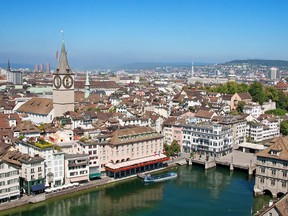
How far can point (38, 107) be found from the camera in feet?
189

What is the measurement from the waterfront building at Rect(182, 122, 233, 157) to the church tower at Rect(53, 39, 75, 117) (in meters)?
16.7

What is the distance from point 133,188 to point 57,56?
27650 millimetres

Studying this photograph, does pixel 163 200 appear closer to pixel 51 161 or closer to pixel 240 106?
pixel 51 161

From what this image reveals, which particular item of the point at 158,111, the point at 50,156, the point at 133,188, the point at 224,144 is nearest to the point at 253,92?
the point at 158,111

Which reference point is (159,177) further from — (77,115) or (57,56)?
(57,56)

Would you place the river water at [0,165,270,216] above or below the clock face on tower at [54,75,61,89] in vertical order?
below

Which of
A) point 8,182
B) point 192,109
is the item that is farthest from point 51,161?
point 192,109

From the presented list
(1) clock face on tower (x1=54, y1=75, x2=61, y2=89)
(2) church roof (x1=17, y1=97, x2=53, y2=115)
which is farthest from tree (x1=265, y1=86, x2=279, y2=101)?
(2) church roof (x1=17, y1=97, x2=53, y2=115)

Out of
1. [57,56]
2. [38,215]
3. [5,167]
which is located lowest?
[38,215]

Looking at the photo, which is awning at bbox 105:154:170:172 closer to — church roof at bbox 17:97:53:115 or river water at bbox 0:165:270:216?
river water at bbox 0:165:270:216

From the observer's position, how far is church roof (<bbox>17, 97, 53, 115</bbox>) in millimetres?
56181

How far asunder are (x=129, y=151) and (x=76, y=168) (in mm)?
7101

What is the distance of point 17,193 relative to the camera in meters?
31.9

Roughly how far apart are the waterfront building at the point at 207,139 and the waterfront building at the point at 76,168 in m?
15.9
